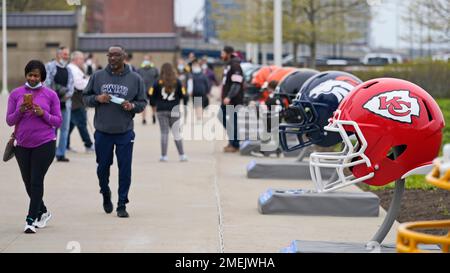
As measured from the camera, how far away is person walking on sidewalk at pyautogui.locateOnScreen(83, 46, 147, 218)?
11047mm

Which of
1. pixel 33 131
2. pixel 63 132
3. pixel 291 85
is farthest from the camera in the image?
pixel 63 132

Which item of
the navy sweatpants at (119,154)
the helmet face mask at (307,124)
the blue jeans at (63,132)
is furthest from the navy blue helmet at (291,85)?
the blue jeans at (63,132)

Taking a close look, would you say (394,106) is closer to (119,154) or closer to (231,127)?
(119,154)

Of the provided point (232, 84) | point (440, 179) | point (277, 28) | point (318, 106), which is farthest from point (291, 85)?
point (277, 28)

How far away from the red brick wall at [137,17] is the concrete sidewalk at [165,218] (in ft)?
162

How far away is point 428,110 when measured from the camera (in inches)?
303

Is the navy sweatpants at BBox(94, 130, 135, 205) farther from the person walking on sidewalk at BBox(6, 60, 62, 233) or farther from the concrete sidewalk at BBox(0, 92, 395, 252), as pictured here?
the person walking on sidewalk at BBox(6, 60, 62, 233)

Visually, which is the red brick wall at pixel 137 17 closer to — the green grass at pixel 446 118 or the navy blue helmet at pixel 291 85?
the green grass at pixel 446 118

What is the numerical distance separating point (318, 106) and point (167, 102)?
22.5ft

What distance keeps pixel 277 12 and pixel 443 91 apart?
345 inches

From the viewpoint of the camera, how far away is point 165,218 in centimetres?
1118

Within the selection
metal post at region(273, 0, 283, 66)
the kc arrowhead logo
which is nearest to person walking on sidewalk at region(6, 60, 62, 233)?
the kc arrowhead logo

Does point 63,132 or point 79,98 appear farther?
point 79,98

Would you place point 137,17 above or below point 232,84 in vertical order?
above
